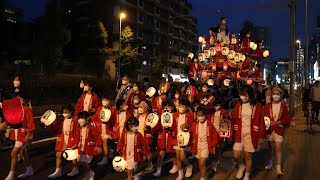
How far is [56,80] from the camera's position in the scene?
2752 cm

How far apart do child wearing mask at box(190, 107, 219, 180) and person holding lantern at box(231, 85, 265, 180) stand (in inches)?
31.0

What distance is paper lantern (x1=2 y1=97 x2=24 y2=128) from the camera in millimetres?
7340

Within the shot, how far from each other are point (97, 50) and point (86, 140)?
3256 cm

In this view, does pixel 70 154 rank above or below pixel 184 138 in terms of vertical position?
below

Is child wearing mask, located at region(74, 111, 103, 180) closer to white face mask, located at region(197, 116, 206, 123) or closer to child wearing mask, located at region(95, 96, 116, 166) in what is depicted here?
child wearing mask, located at region(95, 96, 116, 166)

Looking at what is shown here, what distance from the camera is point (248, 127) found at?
301 inches

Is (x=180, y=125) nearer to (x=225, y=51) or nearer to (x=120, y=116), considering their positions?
(x=120, y=116)

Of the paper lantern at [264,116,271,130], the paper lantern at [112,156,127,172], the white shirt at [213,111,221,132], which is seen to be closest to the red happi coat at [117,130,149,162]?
the paper lantern at [112,156,127,172]

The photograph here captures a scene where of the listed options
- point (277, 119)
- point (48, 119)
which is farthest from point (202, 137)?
point (48, 119)

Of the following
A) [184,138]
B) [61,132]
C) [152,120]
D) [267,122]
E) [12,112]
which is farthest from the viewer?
[267,122]

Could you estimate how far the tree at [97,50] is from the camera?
39156mm

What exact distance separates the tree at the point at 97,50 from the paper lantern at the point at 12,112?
105ft

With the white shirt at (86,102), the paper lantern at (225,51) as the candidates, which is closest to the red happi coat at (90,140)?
the white shirt at (86,102)

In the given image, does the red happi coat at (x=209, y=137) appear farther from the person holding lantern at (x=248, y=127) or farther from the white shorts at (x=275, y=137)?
the white shorts at (x=275, y=137)
